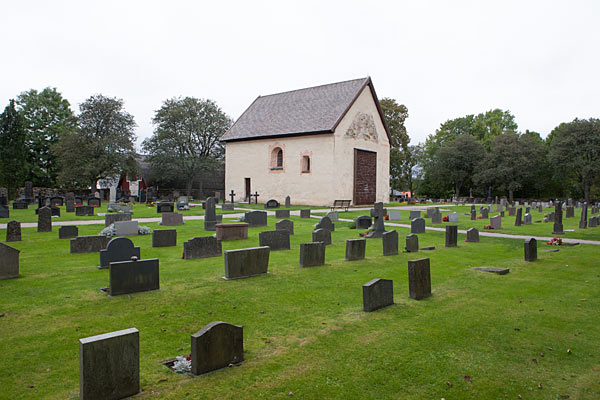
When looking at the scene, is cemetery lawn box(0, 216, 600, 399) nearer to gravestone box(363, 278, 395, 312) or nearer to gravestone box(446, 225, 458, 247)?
gravestone box(363, 278, 395, 312)

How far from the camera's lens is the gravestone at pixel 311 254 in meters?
9.31

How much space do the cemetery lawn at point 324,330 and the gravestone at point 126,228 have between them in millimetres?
3734

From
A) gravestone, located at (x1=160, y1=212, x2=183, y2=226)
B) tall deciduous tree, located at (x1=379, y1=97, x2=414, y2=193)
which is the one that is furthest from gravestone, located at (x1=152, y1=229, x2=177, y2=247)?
tall deciduous tree, located at (x1=379, y1=97, x2=414, y2=193)

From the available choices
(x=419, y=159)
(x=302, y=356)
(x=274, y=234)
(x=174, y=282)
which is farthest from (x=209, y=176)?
(x=302, y=356)

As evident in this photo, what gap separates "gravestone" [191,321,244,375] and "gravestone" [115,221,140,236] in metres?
10.3

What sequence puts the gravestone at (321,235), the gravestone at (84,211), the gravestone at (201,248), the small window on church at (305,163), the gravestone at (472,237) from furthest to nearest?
the small window on church at (305,163) → the gravestone at (84,211) → the gravestone at (472,237) → the gravestone at (321,235) → the gravestone at (201,248)

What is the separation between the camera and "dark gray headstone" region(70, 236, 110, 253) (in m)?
10.6

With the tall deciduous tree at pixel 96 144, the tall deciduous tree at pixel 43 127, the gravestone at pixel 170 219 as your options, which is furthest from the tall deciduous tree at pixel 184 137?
the gravestone at pixel 170 219

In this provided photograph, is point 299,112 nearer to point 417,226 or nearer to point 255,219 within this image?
point 255,219

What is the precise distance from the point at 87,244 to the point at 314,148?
87.8 ft

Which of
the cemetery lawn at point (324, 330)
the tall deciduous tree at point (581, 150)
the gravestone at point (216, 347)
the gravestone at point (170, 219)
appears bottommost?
the cemetery lawn at point (324, 330)

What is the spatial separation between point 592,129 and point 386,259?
2004 inches

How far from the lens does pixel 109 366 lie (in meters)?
3.51

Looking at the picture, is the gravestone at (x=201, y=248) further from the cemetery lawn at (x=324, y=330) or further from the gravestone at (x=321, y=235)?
the gravestone at (x=321, y=235)
